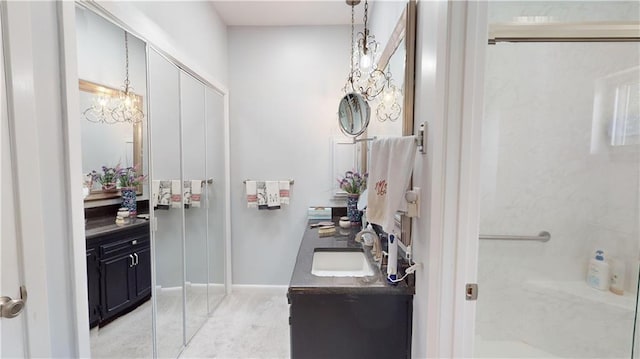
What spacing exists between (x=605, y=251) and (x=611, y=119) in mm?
864

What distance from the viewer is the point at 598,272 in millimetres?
1768

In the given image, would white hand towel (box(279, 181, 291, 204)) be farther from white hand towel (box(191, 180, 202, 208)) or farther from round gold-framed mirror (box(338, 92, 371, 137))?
round gold-framed mirror (box(338, 92, 371, 137))

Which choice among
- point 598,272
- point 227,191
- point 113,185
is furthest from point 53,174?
point 598,272

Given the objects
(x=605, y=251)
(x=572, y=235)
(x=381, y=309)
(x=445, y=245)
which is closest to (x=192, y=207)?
(x=381, y=309)

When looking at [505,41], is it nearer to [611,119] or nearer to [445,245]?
[611,119]

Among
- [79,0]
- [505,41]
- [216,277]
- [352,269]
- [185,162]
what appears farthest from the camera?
[216,277]

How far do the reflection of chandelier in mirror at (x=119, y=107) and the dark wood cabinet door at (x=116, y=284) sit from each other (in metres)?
0.71

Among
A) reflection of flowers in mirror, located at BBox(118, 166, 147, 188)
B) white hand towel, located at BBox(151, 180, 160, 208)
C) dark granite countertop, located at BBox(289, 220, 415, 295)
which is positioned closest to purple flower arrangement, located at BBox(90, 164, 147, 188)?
reflection of flowers in mirror, located at BBox(118, 166, 147, 188)

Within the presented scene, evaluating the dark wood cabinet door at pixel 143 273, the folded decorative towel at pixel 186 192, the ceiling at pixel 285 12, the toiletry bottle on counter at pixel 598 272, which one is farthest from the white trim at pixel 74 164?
the toiletry bottle on counter at pixel 598 272

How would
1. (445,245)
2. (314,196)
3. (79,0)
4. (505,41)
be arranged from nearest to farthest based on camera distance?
(445,245)
(79,0)
(505,41)
(314,196)

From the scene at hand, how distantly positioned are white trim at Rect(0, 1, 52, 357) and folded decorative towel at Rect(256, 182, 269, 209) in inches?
77.2

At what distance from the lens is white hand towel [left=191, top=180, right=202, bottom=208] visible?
7.32 feet

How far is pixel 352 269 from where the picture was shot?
1.86 m

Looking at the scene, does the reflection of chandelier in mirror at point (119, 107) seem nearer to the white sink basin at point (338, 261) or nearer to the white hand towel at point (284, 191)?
the white sink basin at point (338, 261)
